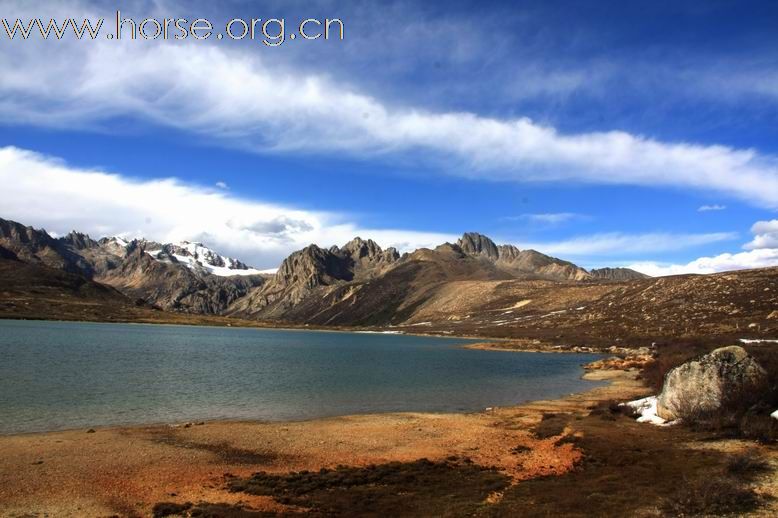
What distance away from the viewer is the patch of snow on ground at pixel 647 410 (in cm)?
3579

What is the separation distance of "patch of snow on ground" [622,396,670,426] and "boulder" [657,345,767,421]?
5.39ft

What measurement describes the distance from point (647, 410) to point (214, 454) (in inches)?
1180

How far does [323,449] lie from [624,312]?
178m

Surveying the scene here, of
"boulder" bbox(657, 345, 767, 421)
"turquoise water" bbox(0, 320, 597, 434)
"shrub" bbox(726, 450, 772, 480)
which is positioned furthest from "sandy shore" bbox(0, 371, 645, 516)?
"boulder" bbox(657, 345, 767, 421)

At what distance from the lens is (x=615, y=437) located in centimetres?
3209

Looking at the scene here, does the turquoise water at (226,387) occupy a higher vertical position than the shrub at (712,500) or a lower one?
lower

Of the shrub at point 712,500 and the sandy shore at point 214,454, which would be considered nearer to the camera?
the shrub at point 712,500

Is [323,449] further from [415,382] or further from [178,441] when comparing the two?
[415,382]

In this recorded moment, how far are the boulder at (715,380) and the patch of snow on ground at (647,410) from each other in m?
1.64

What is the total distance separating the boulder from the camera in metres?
30.9

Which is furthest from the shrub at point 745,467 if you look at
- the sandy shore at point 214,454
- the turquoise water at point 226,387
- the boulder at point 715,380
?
the turquoise water at point 226,387

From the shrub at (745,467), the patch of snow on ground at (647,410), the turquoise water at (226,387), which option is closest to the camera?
the shrub at (745,467)

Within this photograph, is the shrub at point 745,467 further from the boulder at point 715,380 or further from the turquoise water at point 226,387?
the turquoise water at point 226,387

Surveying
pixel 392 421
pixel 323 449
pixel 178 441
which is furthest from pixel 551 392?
pixel 178 441
